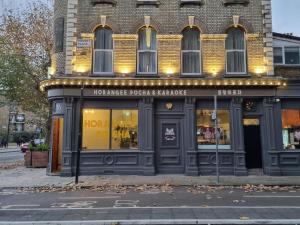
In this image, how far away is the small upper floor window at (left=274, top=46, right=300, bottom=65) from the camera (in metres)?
17.8

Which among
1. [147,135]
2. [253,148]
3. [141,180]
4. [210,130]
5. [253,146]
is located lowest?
[141,180]

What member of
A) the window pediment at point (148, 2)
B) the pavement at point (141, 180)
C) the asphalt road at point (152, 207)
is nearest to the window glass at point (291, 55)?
the pavement at point (141, 180)

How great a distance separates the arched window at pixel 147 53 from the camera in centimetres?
1741

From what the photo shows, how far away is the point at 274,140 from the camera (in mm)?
16688

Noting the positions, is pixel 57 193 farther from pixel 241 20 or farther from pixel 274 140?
pixel 241 20

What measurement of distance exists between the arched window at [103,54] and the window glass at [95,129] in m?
2.22

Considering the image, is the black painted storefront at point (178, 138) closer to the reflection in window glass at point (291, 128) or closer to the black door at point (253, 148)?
the black door at point (253, 148)

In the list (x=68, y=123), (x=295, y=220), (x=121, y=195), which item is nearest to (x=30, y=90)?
(x=68, y=123)

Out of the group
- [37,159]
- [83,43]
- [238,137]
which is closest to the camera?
[238,137]

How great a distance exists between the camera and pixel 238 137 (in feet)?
54.9

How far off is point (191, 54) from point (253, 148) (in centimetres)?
591

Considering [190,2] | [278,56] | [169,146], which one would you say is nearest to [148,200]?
[169,146]

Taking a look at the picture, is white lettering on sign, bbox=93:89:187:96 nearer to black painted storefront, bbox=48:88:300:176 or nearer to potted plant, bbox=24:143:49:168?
black painted storefront, bbox=48:88:300:176

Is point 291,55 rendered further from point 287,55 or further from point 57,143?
point 57,143
